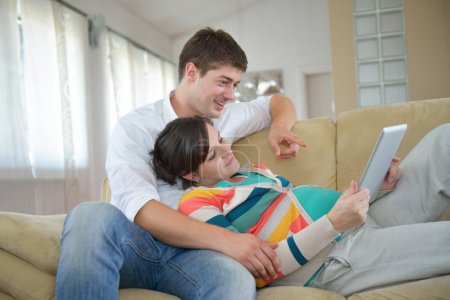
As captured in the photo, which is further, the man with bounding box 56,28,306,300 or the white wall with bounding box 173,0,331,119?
the white wall with bounding box 173,0,331,119

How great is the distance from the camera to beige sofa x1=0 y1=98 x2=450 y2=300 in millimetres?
1199

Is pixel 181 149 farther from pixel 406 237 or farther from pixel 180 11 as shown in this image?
pixel 180 11

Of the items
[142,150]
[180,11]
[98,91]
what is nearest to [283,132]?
[142,150]

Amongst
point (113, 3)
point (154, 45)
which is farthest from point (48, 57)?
point (154, 45)

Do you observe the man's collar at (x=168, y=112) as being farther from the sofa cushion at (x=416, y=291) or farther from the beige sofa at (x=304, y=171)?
the sofa cushion at (x=416, y=291)

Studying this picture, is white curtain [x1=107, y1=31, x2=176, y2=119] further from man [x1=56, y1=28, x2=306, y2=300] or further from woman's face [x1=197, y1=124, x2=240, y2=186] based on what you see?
woman's face [x1=197, y1=124, x2=240, y2=186]

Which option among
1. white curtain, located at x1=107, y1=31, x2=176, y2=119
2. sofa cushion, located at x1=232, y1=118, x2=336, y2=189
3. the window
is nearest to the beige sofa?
sofa cushion, located at x1=232, y1=118, x2=336, y2=189

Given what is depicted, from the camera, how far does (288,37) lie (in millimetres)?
7117

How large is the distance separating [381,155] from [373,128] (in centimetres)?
59

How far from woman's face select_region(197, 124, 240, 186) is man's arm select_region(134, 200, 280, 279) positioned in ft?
0.74

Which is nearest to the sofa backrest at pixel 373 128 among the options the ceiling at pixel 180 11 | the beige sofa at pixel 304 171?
the beige sofa at pixel 304 171

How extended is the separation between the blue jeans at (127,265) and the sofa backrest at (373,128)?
0.77 m

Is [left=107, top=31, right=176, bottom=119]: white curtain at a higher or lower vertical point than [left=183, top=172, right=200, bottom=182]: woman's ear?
higher

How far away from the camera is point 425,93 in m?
3.94
